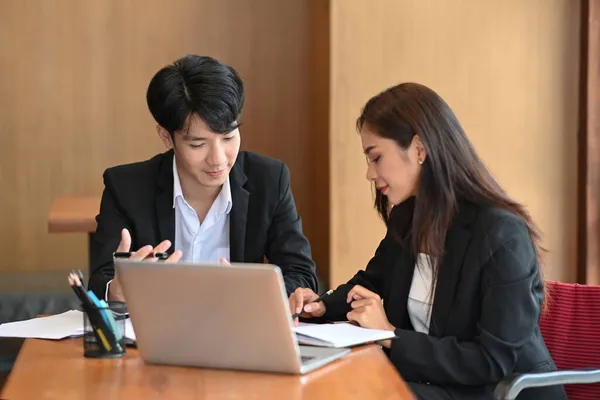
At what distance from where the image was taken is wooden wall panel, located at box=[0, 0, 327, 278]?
4641 millimetres

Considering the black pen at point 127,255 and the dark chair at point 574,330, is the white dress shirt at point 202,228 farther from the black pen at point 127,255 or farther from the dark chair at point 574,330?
the dark chair at point 574,330

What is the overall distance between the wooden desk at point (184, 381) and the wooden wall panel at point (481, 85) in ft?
7.60

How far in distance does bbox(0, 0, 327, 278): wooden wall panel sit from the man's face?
2256mm

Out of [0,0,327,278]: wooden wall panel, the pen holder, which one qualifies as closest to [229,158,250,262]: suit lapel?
the pen holder

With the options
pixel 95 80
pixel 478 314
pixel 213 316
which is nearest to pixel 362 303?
pixel 478 314

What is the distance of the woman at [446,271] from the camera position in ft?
6.45

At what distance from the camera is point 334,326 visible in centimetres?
204

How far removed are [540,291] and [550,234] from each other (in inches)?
83.2

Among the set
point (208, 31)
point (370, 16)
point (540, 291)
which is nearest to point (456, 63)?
point (370, 16)

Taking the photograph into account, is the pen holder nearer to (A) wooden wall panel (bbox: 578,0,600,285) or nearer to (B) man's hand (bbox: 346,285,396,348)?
(B) man's hand (bbox: 346,285,396,348)

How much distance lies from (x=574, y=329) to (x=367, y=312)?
1.74 feet

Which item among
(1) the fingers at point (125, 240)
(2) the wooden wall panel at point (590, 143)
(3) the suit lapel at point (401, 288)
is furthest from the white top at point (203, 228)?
(2) the wooden wall panel at point (590, 143)

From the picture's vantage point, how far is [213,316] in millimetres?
1677

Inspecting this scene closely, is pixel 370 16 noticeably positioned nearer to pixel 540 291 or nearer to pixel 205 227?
pixel 205 227
